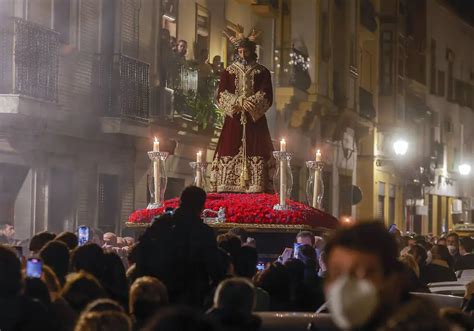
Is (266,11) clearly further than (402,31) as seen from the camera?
No

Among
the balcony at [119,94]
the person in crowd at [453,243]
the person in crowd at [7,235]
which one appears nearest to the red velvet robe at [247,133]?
the person in crowd at [7,235]

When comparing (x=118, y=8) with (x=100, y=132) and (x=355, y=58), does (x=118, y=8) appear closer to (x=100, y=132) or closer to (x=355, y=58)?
(x=100, y=132)

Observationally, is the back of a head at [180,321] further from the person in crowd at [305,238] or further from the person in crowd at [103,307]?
the person in crowd at [305,238]

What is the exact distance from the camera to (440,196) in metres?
59.9

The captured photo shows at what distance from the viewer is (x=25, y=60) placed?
21109 millimetres

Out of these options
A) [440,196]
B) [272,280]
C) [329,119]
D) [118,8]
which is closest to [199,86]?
[118,8]

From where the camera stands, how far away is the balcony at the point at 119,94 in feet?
81.2

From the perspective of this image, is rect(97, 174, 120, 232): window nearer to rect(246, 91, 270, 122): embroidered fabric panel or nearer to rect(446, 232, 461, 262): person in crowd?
rect(446, 232, 461, 262): person in crowd

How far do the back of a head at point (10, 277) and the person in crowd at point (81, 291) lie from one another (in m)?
1.00

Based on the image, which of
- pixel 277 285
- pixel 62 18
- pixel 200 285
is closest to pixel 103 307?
pixel 200 285

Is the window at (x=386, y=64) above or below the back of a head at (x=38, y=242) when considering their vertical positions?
above

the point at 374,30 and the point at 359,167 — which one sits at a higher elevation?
the point at 374,30

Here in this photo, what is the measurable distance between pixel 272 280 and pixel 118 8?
1508cm

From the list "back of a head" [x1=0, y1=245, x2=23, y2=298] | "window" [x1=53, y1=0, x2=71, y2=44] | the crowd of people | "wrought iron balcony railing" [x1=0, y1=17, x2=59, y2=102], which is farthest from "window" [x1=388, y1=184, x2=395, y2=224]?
"back of a head" [x1=0, y1=245, x2=23, y2=298]
